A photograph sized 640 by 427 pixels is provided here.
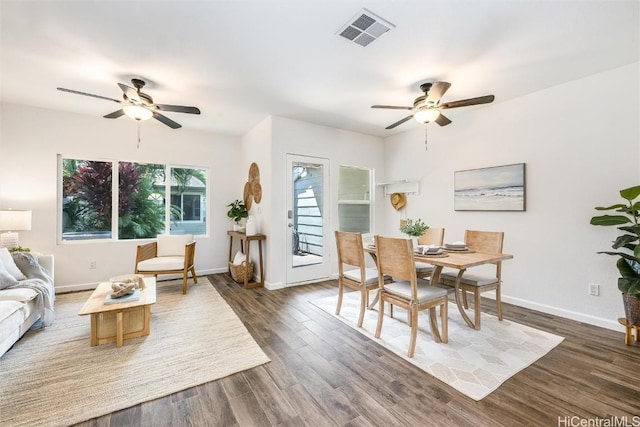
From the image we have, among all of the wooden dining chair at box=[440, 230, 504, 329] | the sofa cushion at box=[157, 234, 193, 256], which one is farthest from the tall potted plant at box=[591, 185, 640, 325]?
the sofa cushion at box=[157, 234, 193, 256]

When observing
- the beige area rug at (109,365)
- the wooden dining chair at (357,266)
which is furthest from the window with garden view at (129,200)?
the wooden dining chair at (357,266)

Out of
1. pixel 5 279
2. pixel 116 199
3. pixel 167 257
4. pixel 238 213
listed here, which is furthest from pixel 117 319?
pixel 116 199

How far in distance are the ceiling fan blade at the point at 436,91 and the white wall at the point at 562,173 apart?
129cm

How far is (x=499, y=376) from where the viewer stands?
1953mm

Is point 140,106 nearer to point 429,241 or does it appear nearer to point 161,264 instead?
point 161,264

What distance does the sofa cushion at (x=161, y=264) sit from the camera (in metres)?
3.81

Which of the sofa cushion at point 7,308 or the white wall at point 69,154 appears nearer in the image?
the sofa cushion at point 7,308

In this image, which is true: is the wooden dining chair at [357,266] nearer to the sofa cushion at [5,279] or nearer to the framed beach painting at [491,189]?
the framed beach painting at [491,189]

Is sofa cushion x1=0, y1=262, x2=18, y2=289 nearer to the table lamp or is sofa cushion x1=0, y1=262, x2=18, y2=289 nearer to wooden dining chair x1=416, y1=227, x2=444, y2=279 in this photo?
the table lamp

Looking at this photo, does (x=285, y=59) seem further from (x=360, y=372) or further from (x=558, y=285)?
(x=558, y=285)

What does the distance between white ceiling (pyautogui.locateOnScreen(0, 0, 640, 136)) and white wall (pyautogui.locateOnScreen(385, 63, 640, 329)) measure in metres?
0.27

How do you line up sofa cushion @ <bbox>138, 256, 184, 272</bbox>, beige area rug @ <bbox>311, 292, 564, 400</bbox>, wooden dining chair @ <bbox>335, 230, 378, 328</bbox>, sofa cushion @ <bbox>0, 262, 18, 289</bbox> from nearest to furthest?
beige area rug @ <bbox>311, 292, 564, 400</bbox> < sofa cushion @ <bbox>0, 262, 18, 289</bbox> < wooden dining chair @ <bbox>335, 230, 378, 328</bbox> < sofa cushion @ <bbox>138, 256, 184, 272</bbox>

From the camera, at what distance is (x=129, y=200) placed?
447 cm

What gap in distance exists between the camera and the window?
4.95 meters
